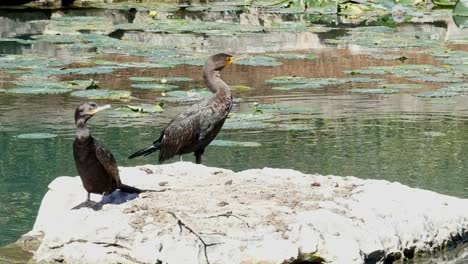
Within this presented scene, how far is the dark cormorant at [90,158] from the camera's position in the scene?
6469 millimetres

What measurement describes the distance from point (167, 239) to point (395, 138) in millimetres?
4989

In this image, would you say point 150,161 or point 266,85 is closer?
point 150,161

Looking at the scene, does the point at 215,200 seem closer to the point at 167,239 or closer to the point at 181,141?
the point at 167,239

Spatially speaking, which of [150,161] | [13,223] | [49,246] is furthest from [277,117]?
[49,246]

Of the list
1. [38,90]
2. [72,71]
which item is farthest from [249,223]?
[72,71]

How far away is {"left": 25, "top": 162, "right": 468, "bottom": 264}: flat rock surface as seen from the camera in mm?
5988

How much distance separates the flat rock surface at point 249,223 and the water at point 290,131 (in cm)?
85

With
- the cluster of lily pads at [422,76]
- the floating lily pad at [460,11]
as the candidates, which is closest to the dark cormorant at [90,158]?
the cluster of lily pads at [422,76]

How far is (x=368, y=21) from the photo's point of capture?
71.0 ft

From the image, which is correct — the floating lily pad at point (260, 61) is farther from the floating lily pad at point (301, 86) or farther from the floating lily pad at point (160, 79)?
the floating lily pad at point (301, 86)

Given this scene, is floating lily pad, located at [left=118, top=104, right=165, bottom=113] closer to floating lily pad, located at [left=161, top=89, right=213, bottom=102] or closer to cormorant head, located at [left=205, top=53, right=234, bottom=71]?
floating lily pad, located at [left=161, top=89, right=213, bottom=102]

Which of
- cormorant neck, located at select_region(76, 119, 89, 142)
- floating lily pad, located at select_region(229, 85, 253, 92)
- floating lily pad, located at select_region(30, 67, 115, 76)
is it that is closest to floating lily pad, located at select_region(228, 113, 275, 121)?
floating lily pad, located at select_region(229, 85, 253, 92)

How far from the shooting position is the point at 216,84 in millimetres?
8820

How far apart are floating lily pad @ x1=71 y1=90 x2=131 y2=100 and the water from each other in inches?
3.4
